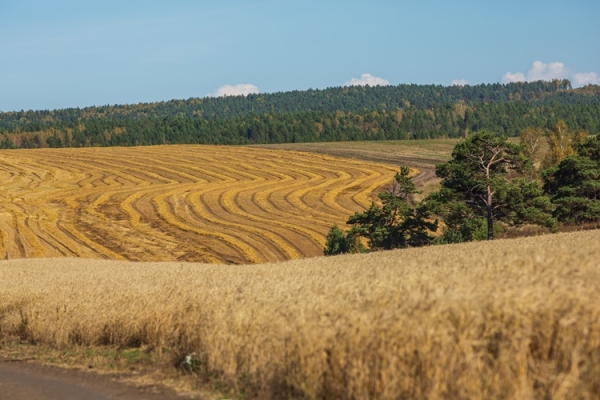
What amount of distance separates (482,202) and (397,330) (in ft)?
140

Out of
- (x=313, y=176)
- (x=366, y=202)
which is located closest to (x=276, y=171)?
(x=313, y=176)

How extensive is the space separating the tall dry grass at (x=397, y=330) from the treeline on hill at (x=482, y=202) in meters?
33.9

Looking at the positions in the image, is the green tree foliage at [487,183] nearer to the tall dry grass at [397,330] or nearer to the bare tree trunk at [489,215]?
the bare tree trunk at [489,215]

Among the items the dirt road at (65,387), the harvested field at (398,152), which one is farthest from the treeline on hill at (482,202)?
the harvested field at (398,152)

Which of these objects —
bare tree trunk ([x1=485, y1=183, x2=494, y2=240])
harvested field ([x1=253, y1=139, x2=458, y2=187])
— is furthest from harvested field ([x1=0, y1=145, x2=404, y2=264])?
bare tree trunk ([x1=485, y1=183, x2=494, y2=240])

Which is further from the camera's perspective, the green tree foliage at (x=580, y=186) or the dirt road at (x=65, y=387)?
the green tree foliage at (x=580, y=186)

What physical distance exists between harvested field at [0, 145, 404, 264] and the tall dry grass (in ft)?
128

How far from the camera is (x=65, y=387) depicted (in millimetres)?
13961

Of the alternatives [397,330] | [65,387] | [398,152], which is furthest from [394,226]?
[398,152]

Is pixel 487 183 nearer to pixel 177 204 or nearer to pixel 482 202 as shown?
pixel 482 202

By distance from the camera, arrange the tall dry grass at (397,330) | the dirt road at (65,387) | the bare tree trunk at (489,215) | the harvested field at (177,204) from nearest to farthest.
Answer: the tall dry grass at (397,330) < the dirt road at (65,387) < the bare tree trunk at (489,215) < the harvested field at (177,204)

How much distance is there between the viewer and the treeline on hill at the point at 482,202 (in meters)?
48.7

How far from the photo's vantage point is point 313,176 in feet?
345

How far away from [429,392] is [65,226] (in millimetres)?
61530
